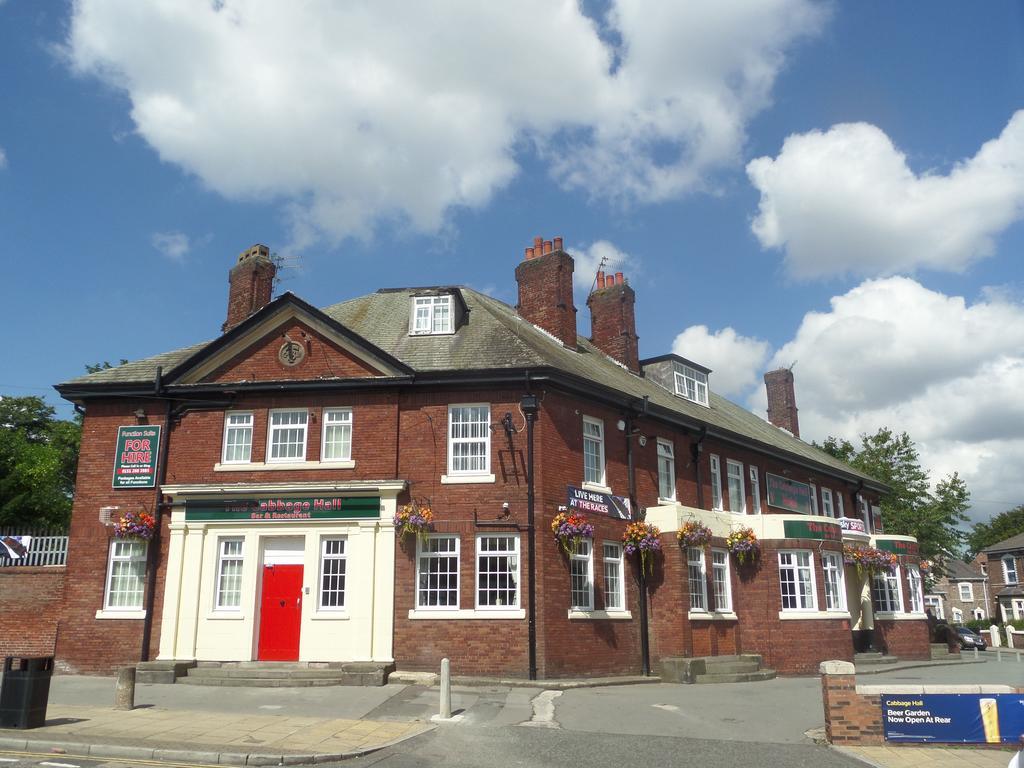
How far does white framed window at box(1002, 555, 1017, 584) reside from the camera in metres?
60.7

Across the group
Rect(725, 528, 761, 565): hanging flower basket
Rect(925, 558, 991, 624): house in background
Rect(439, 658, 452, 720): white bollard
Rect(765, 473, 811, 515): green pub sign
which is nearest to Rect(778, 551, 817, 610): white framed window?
Rect(725, 528, 761, 565): hanging flower basket

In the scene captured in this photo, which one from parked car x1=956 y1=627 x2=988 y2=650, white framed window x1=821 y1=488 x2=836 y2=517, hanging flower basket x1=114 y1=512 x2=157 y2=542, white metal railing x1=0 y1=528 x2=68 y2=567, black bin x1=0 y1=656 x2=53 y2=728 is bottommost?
parked car x1=956 y1=627 x2=988 y2=650

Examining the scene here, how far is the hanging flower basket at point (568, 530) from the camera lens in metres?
18.1

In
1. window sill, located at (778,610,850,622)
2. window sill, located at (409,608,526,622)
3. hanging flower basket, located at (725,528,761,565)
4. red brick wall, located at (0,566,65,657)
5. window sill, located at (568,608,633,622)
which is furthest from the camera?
hanging flower basket, located at (725,528,761,565)

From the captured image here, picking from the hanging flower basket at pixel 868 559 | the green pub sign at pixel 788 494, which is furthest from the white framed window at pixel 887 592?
the green pub sign at pixel 788 494

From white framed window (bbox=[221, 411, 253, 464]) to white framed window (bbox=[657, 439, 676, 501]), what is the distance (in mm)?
10680

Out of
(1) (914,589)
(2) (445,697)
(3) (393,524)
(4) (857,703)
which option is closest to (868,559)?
(1) (914,589)

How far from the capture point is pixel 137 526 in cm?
1869

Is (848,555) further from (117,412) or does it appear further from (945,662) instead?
(117,412)

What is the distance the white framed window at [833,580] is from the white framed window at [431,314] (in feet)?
39.1

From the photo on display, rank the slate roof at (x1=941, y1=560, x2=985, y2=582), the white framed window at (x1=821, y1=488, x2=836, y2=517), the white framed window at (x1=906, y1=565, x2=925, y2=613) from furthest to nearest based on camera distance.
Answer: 1. the slate roof at (x1=941, y1=560, x2=985, y2=582)
2. the white framed window at (x1=821, y1=488, x2=836, y2=517)
3. the white framed window at (x1=906, y1=565, x2=925, y2=613)

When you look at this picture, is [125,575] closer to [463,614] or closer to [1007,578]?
[463,614]

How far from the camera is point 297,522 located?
60.4 feet

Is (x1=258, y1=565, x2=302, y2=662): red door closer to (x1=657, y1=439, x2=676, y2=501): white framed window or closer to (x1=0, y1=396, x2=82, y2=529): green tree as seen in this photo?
(x1=657, y1=439, x2=676, y2=501): white framed window
